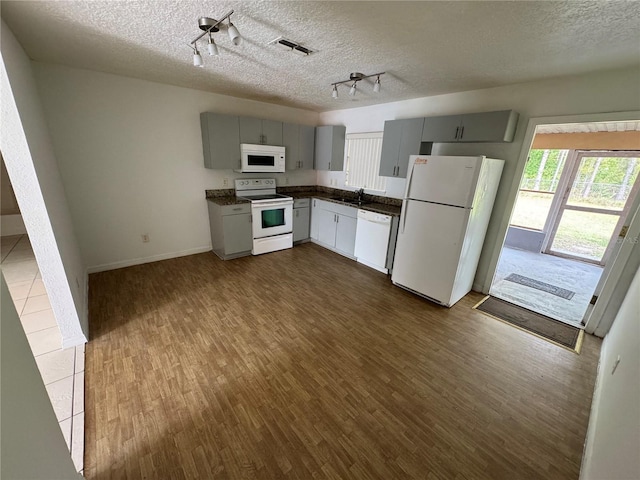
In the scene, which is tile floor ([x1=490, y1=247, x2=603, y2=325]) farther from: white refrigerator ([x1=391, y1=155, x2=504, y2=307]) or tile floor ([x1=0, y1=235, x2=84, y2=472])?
tile floor ([x1=0, y1=235, x2=84, y2=472])

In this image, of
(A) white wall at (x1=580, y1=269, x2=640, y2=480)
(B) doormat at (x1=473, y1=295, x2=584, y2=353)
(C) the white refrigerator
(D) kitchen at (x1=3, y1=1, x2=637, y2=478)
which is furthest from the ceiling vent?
(B) doormat at (x1=473, y1=295, x2=584, y2=353)

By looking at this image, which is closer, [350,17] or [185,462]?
[185,462]

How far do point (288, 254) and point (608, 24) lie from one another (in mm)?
3968

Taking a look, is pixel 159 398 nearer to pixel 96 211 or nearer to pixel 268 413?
pixel 268 413

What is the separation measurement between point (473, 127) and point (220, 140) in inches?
131

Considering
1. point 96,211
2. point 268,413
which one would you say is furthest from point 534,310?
point 96,211

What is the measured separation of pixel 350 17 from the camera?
162cm

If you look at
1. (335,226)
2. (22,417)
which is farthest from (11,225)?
(22,417)

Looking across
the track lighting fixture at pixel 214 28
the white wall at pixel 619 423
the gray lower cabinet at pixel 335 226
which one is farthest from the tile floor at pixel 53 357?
the gray lower cabinet at pixel 335 226

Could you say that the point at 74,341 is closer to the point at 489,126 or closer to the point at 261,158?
the point at 261,158

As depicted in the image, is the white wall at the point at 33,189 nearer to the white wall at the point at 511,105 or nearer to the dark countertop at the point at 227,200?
the dark countertop at the point at 227,200

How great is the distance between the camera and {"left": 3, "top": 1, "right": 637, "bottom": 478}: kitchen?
2.62 metres

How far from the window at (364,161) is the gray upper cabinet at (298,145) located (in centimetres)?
72

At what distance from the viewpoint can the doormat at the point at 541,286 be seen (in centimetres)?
335
